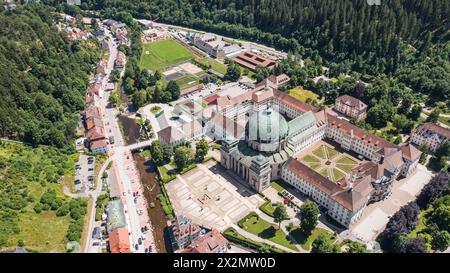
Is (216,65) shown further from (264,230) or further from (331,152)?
(264,230)

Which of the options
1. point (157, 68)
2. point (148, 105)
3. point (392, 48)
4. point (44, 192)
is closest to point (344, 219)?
point (44, 192)

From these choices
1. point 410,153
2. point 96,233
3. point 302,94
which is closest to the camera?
point 96,233

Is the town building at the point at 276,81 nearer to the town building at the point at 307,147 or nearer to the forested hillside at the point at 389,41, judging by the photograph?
the forested hillside at the point at 389,41

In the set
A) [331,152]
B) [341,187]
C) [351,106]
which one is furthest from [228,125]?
[351,106]

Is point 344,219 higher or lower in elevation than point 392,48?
lower

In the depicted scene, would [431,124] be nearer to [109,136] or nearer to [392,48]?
[392,48]
